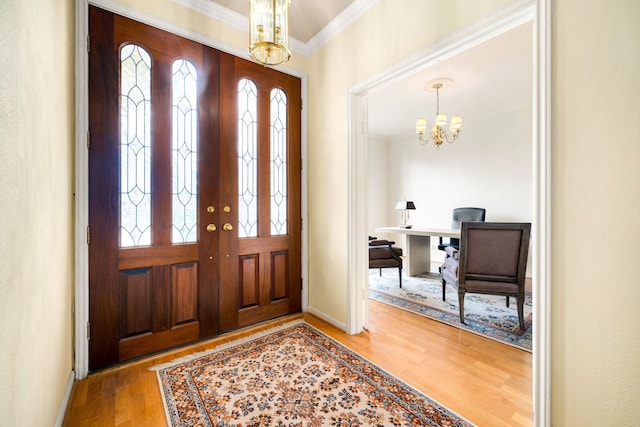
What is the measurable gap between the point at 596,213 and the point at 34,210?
2.31m

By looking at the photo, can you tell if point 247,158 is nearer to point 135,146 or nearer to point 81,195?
point 135,146

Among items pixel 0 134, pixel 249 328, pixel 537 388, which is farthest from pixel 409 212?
pixel 0 134

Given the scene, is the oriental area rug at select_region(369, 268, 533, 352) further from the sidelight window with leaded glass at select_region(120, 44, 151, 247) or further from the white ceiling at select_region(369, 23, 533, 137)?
the white ceiling at select_region(369, 23, 533, 137)

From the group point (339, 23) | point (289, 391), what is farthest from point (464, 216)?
point (289, 391)

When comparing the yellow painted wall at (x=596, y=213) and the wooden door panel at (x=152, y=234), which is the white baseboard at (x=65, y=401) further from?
the yellow painted wall at (x=596, y=213)

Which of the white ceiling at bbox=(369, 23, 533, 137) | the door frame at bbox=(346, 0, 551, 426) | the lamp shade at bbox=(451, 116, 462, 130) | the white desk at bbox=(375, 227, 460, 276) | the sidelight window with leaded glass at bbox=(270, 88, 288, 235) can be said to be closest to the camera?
the door frame at bbox=(346, 0, 551, 426)

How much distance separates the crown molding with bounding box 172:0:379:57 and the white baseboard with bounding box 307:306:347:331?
9.05ft

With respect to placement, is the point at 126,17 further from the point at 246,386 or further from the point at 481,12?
the point at 246,386

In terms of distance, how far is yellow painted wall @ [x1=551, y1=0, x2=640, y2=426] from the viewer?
1.15 m

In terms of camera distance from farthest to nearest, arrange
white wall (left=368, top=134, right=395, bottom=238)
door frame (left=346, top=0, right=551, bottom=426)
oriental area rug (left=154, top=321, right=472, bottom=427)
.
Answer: white wall (left=368, top=134, right=395, bottom=238)
oriental area rug (left=154, top=321, right=472, bottom=427)
door frame (left=346, top=0, right=551, bottom=426)

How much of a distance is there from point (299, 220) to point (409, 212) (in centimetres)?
421

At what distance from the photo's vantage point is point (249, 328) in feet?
8.50

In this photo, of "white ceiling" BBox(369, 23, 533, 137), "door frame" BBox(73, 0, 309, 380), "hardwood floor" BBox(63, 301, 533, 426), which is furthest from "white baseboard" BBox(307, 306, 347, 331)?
"white ceiling" BBox(369, 23, 533, 137)

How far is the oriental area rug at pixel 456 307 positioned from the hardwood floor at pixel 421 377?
179 millimetres
